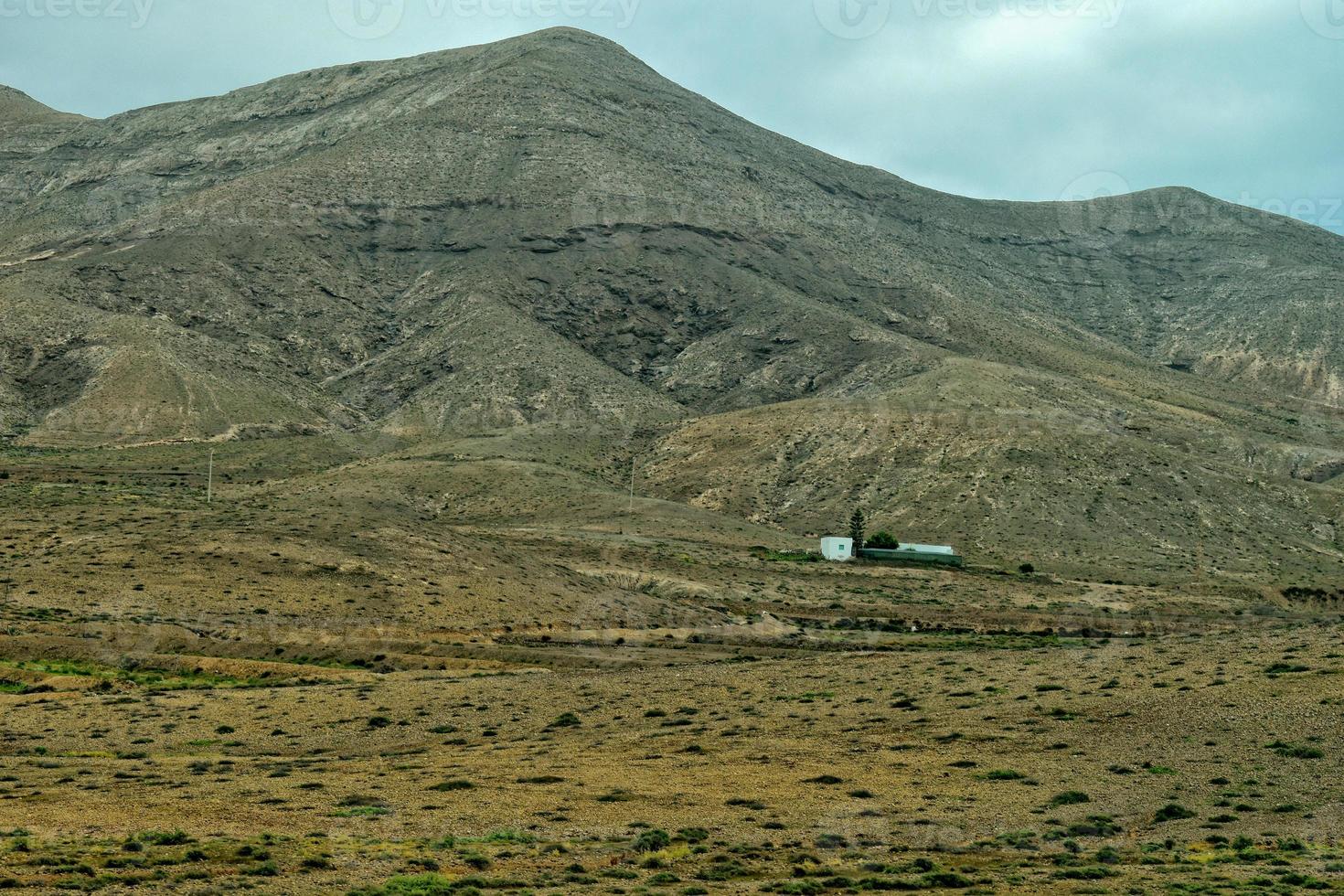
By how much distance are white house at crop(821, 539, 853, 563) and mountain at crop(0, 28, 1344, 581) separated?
10.5 metres

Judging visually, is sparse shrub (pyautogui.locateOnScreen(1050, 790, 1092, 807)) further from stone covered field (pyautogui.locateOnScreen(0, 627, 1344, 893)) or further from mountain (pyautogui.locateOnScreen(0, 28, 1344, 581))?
mountain (pyautogui.locateOnScreen(0, 28, 1344, 581))

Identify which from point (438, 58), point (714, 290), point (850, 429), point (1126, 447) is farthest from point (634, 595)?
point (438, 58)

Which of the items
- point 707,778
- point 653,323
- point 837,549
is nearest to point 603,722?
point 707,778

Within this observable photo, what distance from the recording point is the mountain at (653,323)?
109562 mm

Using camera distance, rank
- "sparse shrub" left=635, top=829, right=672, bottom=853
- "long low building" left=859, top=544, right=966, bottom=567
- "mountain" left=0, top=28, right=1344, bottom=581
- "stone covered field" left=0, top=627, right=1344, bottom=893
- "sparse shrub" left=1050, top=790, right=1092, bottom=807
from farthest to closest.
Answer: "mountain" left=0, top=28, right=1344, bottom=581
"long low building" left=859, top=544, right=966, bottom=567
"sparse shrub" left=1050, top=790, right=1092, bottom=807
"sparse shrub" left=635, top=829, right=672, bottom=853
"stone covered field" left=0, top=627, right=1344, bottom=893

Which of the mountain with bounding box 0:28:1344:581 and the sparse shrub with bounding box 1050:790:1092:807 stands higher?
the mountain with bounding box 0:28:1344:581

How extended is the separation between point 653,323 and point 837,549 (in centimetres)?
6071

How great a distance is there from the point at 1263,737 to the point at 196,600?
135 feet

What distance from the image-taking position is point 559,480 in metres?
108

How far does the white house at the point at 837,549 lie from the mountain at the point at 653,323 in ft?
34.6

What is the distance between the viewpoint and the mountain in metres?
110

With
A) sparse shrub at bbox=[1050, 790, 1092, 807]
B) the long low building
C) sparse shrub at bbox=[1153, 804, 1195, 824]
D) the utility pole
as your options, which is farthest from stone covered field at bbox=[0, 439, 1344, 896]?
the utility pole

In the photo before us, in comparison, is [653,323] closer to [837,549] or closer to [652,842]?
[837,549]

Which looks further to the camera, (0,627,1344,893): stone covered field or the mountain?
the mountain
